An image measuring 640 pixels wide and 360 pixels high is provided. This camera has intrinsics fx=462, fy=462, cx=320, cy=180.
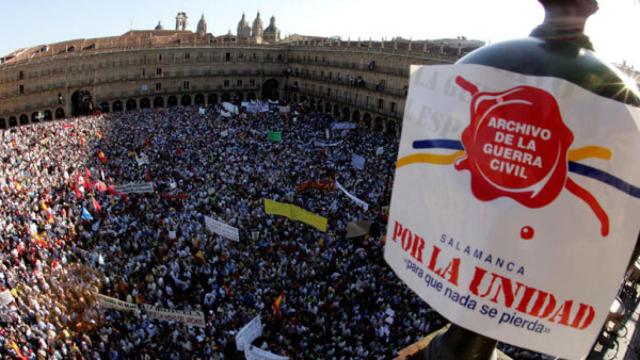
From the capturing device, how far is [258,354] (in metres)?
12.6

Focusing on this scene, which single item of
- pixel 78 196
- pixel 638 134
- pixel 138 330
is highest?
pixel 638 134

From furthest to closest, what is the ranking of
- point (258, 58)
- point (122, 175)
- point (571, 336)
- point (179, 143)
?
point (258, 58), point (179, 143), point (122, 175), point (571, 336)

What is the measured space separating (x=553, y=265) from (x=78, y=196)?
23.0 m

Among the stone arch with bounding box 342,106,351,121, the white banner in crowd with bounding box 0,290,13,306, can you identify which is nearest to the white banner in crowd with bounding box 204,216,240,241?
the white banner in crowd with bounding box 0,290,13,306

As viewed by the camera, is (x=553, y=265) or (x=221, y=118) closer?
(x=553, y=265)

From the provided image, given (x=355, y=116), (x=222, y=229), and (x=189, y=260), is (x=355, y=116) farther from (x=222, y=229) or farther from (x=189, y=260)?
(x=189, y=260)

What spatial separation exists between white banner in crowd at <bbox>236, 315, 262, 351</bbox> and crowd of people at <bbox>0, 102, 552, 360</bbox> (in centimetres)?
67

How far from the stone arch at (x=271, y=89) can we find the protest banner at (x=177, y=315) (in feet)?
191

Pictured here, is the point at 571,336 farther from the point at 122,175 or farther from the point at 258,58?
the point at 258,58

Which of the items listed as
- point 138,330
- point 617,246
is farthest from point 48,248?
point 617,246

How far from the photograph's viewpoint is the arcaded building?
5125 centimetres

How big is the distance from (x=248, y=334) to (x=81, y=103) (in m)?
56.9

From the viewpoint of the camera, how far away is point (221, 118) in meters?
44.1

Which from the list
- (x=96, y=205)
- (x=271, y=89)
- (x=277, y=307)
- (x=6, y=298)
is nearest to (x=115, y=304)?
(x=6, y=298)
